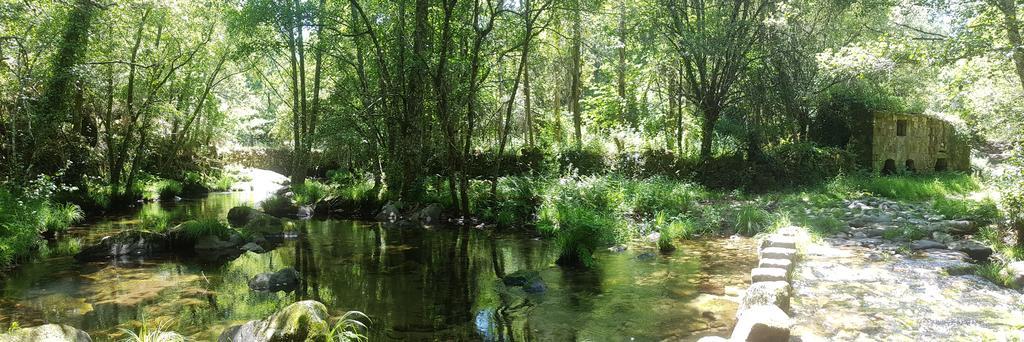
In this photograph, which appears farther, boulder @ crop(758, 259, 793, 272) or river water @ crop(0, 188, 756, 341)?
boulder @ crop(758, 259, 793, 272)

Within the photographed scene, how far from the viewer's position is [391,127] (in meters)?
17.0

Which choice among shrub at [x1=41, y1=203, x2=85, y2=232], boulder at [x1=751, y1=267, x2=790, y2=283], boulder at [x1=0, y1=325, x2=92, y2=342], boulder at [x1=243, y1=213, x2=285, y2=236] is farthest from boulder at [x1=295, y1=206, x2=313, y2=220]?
boulder at [x1=751, y1=267, x2=790, y2=283]

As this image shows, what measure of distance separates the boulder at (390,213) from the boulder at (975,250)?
487 inches

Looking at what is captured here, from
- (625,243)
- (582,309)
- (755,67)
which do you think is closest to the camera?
(582,309)

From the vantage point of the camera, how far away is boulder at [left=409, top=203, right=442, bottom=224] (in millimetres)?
16016

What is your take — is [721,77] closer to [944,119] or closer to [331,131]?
[944,119]

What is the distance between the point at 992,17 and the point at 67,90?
20.1m

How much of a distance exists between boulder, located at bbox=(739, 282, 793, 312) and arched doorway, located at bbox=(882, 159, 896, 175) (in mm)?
14410

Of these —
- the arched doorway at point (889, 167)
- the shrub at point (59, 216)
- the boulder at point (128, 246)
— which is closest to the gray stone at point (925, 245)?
the arched doorway at point (889, 167)

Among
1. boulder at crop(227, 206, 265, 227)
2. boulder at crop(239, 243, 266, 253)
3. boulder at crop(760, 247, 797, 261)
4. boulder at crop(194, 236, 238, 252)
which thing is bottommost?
boulder at crop(239, 243, 266, 253)

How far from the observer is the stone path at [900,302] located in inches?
224

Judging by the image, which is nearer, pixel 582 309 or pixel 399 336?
pixel 399 336

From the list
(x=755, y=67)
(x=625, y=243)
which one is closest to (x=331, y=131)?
(x=625, y=243)

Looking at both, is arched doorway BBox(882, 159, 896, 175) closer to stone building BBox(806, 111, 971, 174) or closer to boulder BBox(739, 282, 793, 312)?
stone building BBox(806, 111, 971, 174)
